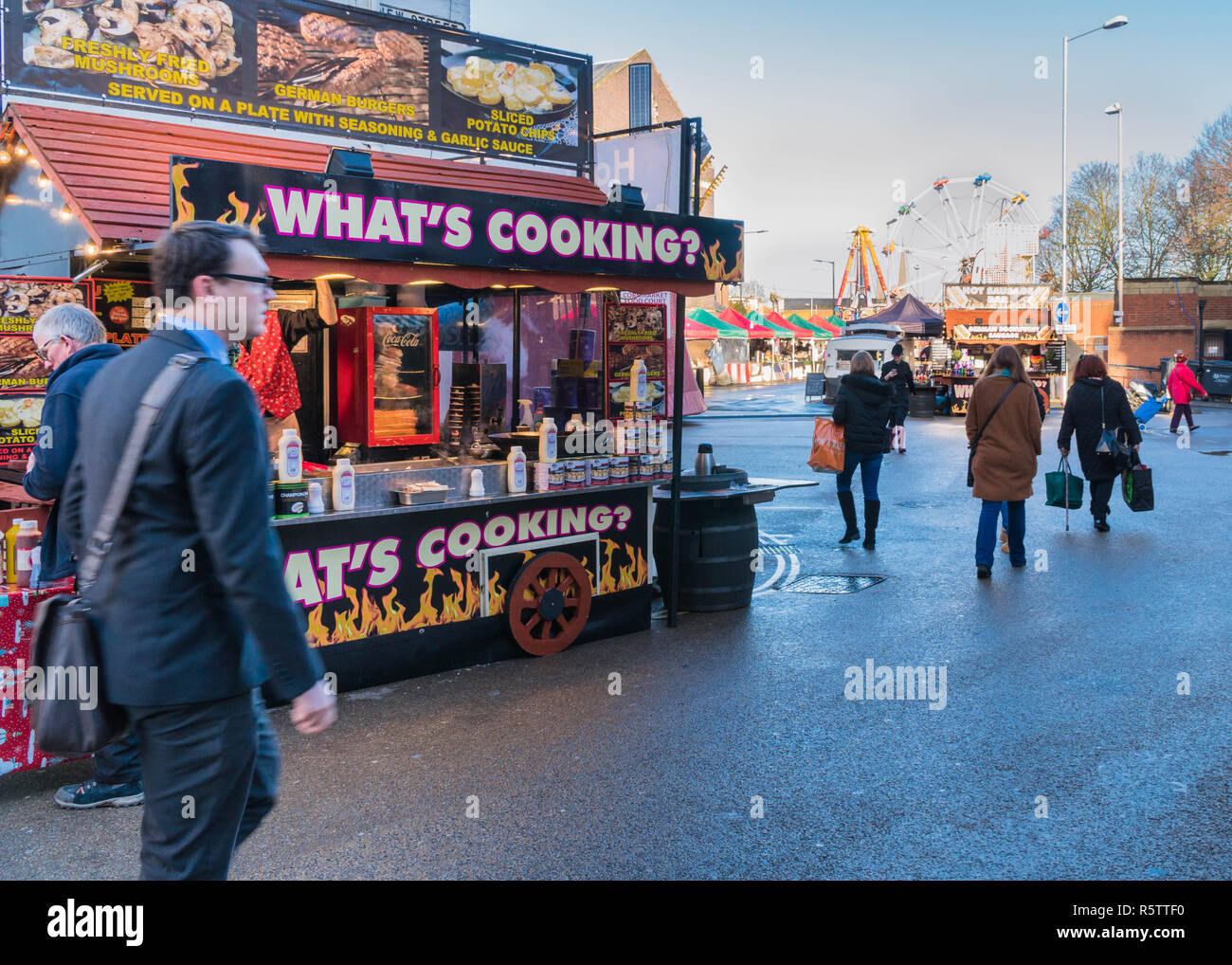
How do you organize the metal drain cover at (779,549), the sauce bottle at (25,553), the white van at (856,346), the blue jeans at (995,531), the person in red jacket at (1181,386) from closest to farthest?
1. the sauce bottle at (25,553)
2. the blue jeans at (995,531)
3. the metal drain cover at (779,549)
4. the person in red jacket at (1181,386)
5. the white van at (856,346)

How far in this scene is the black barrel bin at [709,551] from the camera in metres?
8.30

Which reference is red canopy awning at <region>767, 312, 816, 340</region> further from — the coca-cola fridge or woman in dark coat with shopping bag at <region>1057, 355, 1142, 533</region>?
the coca-cola fridge

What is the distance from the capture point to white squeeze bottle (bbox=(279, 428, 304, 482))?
611 centimetres

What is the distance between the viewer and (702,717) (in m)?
5.98

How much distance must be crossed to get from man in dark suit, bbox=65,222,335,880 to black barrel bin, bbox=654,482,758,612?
5764 millimetres

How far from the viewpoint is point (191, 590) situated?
2535mm

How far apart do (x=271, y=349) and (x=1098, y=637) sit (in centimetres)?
564

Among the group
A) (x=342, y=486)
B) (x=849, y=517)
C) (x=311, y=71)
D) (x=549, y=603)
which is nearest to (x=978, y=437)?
(x=849, y=517)

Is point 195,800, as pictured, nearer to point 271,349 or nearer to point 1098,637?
point 271,349

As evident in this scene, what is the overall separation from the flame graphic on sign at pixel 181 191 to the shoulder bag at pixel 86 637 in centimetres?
336

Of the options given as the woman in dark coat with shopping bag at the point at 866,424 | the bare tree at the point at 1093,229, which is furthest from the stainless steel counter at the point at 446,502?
the bare tree at the point at 1093,229

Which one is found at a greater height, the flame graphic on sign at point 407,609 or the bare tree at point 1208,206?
the bare tree at point 1208,206

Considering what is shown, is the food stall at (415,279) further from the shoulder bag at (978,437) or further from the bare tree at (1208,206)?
the bare tree at (1208,206)

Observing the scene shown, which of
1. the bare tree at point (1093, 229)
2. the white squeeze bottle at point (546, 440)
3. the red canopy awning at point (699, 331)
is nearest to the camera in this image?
the white squeeze bottle at point (546, 440)
